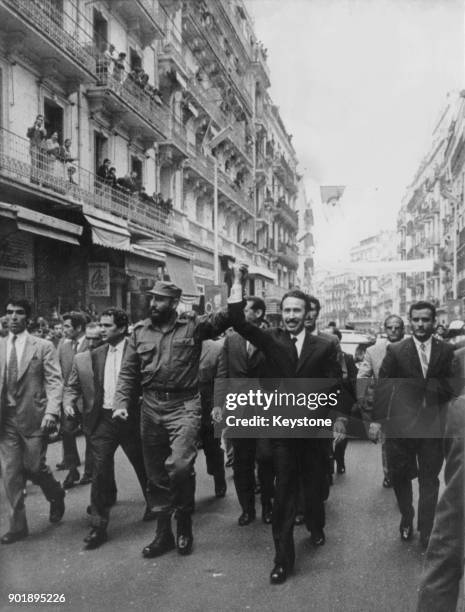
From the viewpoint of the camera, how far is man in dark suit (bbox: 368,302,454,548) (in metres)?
4.08

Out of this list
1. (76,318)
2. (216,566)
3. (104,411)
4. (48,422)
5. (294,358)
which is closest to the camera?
(216,566)

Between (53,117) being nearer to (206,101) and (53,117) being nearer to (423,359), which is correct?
(206,101)

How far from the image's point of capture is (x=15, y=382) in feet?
14.5

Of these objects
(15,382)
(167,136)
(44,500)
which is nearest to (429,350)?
(15,382)

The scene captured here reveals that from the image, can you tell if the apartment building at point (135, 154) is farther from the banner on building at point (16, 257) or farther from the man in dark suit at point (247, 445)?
the man in dark suit at point (247, 445)

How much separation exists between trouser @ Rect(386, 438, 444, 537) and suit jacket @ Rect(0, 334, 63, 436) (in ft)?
7.47

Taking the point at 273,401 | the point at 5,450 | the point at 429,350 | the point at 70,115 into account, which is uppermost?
the point at 70,115

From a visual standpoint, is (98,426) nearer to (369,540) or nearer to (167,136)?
(369,540)

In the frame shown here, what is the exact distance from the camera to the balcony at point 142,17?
37.2 ft

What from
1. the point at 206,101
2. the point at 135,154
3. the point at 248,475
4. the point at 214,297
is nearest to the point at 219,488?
the point at 248,475

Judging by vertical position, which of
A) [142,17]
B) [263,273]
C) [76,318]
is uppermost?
[142,17]

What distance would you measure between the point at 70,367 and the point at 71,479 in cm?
123

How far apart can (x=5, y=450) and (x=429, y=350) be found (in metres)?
2.89

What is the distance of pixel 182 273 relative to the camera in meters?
13.6
